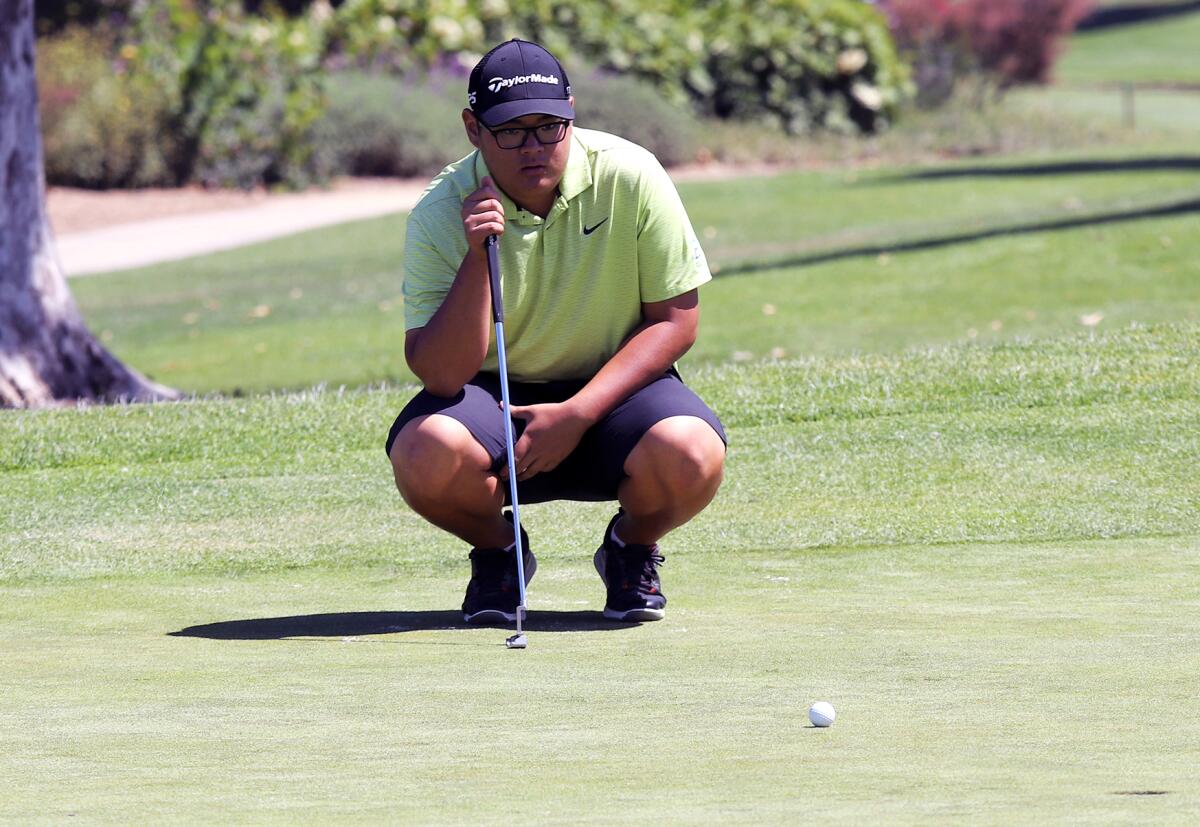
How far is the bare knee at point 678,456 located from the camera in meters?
5.33

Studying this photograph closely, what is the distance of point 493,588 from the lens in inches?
216

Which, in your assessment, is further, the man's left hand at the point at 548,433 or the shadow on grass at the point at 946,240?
the shadow on grass at the point at 946,240

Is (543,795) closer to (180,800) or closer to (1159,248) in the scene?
(180,800)

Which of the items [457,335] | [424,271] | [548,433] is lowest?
[548,433]

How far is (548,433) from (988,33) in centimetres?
3573

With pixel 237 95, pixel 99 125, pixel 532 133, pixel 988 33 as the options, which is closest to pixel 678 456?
pixel 532 133

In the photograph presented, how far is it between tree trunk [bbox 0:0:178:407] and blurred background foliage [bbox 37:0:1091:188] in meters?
13.2

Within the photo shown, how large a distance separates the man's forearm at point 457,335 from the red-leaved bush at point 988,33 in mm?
27173

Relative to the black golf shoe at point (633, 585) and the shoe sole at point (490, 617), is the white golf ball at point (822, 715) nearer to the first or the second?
the black golf shoe at point (633, 585)

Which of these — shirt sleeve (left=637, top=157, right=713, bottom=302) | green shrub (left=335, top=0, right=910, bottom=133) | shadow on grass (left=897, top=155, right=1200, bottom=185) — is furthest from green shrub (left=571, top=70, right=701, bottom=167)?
shirt sleeve (left=637, top=157, right=713, bottom=302)

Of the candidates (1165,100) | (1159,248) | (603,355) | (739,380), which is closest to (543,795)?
(603,355)

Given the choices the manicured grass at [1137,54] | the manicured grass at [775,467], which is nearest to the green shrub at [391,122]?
the manicured grass at [775,467]

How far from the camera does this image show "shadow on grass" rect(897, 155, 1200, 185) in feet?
81.4

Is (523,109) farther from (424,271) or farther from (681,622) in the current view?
(681,622)
